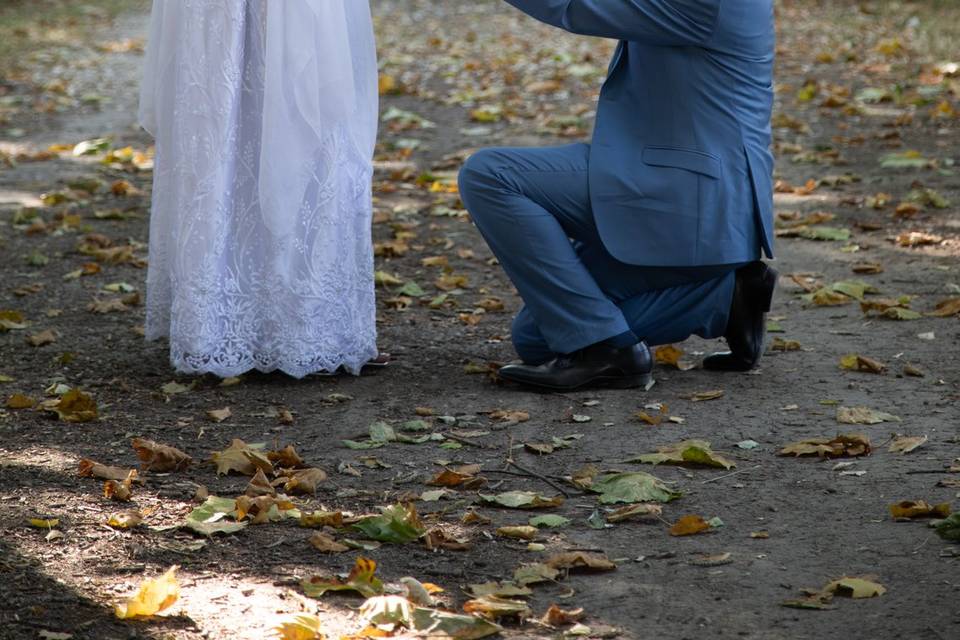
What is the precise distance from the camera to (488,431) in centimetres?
375

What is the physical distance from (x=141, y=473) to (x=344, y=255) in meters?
1.02

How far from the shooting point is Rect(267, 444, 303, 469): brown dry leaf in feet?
11.4

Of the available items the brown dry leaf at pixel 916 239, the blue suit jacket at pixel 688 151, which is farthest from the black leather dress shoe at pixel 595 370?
the brown dry leaf at pixel 916 239

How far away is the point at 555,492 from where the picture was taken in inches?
129

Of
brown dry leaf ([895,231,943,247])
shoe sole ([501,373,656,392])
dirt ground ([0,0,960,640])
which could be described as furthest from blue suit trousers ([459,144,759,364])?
brown dry leaf ([895,231,943,247])

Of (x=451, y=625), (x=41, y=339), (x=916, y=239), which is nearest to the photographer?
(x=451, y=625)

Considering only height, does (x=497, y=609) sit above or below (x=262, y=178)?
below

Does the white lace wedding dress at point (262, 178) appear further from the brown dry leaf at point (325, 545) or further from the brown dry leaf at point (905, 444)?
the brown dry leaf at point (905, 444)

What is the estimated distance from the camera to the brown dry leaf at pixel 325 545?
291 cm

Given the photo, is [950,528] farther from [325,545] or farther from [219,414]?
[219,414]

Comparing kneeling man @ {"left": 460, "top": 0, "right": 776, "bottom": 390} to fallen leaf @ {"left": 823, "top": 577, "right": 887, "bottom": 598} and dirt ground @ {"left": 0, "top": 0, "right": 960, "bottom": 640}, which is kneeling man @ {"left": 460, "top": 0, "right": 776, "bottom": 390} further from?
fallen leaf @ {"left": 823, "top": 577, "right": 887, "bottom": 598}

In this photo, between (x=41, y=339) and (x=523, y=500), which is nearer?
(x=523, y=500)

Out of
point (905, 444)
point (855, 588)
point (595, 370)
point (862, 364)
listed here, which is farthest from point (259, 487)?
point (862, 364)

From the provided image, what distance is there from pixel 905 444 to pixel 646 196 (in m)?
1.04
